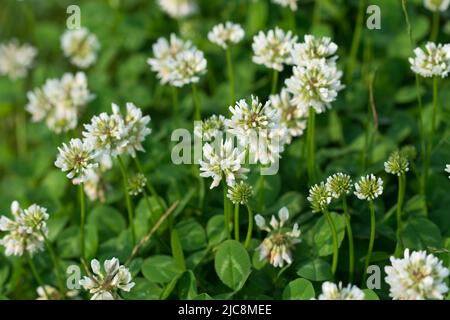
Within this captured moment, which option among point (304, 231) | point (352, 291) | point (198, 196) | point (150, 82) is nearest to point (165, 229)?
point (198, 196)

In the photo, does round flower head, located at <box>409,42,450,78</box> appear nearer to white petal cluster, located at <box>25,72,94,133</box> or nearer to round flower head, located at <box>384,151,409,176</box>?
round flower head, located at <box>384,151,409,176</box>

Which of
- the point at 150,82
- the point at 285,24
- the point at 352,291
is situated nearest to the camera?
the point at 352,291

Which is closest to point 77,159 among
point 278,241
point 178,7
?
point 278,241

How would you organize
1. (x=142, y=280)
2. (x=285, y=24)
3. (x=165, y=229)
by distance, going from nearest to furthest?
(x=142, y=280) < (x=165, y=229) < (x=285, y=24)

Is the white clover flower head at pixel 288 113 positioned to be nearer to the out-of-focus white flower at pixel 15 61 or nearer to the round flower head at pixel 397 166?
the round flower head at pixel 397 166

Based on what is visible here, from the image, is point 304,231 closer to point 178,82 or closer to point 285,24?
point 178,82
